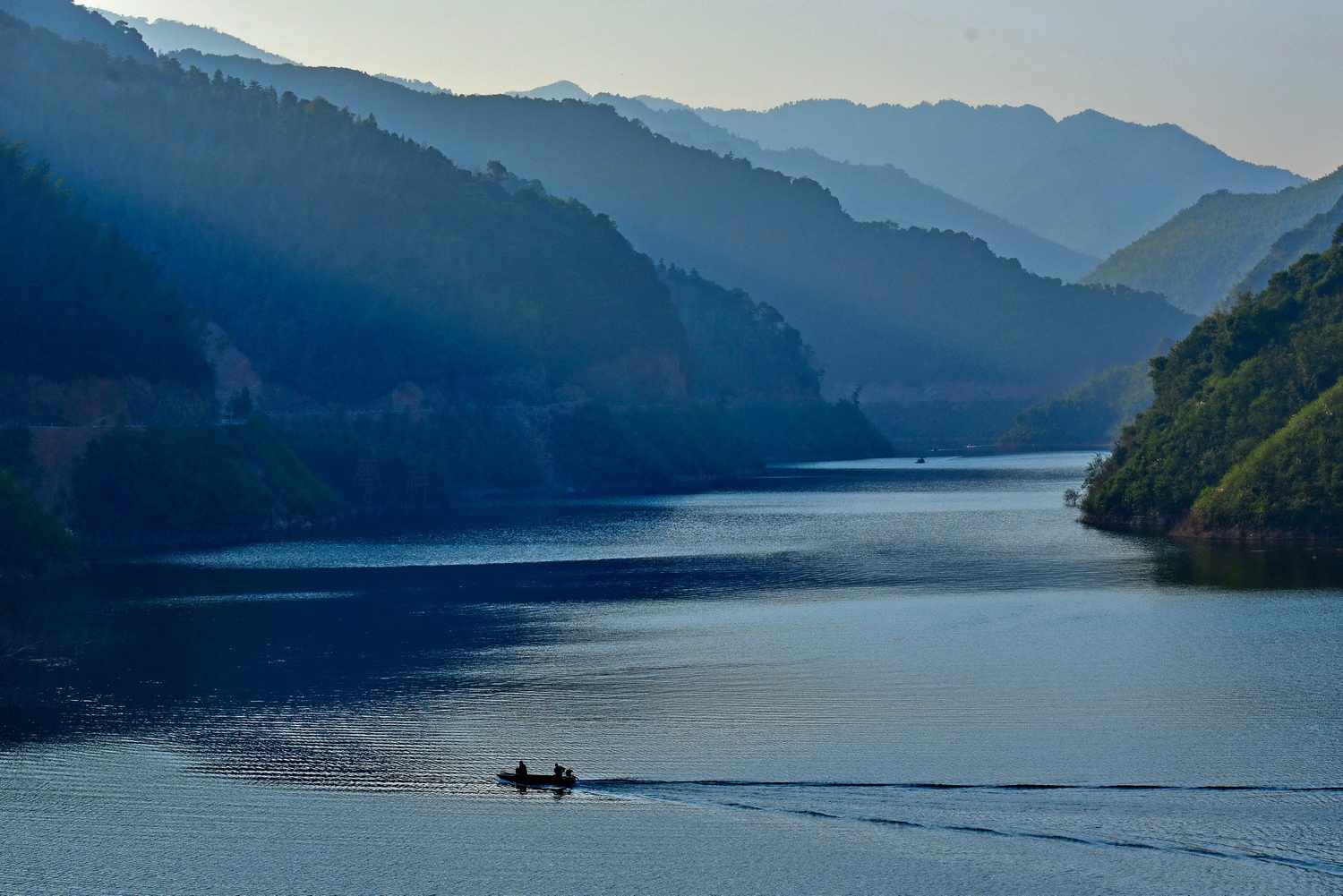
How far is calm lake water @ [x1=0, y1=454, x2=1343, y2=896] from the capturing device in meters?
23.9

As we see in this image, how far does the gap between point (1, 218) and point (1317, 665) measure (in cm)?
7380

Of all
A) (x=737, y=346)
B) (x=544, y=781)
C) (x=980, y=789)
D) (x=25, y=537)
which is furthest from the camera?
(x=737, y=346)

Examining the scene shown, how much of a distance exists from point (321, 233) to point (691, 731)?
10678 cm

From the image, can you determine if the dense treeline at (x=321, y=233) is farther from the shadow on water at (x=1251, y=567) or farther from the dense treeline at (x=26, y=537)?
the shadow on water at (x=1251, y=567)

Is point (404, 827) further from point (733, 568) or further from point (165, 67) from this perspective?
point (165, 67)

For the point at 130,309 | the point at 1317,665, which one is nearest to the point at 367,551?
the point at 130,309

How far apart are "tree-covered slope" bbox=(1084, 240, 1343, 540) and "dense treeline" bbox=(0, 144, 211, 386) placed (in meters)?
51.4

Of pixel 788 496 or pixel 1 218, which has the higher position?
pixel 1 218

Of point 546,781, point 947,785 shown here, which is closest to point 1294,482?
point 947,785

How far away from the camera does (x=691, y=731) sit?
103 ft

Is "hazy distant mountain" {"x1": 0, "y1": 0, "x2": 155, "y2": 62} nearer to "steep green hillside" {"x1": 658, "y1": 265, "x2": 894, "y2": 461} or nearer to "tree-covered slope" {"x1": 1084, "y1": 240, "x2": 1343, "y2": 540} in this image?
"steep green hillside" {"x1": 658, "y1": 265, "x2": 894, "y2": 461}

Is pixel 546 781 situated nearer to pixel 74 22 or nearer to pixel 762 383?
pixel 762 383

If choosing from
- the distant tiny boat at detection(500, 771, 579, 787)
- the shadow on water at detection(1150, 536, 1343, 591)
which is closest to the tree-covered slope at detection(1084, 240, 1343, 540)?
the shadow on water at detection(1150, 536, 1343, 591)

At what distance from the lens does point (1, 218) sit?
85.8 meters
